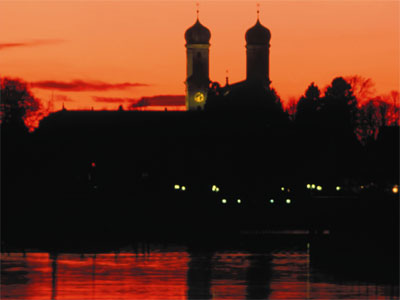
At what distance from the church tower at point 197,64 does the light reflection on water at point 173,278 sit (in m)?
155

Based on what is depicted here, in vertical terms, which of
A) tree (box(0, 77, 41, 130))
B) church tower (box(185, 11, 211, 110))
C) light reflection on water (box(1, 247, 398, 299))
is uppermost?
church tower (box(185, 11, 211, 110))

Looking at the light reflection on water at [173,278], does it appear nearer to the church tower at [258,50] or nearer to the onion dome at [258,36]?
the church tower at [258,50]

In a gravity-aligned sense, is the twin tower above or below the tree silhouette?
above

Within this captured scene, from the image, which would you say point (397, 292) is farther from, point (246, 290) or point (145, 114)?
point (145, 114)

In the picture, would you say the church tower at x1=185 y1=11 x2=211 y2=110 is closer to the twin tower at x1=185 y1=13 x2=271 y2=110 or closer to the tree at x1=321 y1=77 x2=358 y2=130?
the twin tower at x1=185 y1=13 x2=271 y2=110

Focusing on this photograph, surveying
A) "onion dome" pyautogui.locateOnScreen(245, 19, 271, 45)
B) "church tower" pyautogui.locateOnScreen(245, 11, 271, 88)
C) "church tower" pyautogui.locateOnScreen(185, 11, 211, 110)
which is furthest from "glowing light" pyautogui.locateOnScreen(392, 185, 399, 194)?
"church tower" pyautogui.locateOnScreen(185, 11, 211, 110)

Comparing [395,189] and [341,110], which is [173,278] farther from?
[341,110]

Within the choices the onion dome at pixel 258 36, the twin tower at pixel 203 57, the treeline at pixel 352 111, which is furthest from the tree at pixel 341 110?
the onion dome at pixel 258 36

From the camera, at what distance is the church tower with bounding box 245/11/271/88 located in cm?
18550

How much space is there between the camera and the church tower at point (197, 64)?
19262cm

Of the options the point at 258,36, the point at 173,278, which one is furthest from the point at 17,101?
the point at 258,36

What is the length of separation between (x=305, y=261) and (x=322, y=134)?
89.3 meters

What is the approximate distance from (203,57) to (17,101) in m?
93.8

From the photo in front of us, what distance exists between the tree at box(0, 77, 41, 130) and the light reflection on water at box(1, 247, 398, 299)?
6085 centimetres
